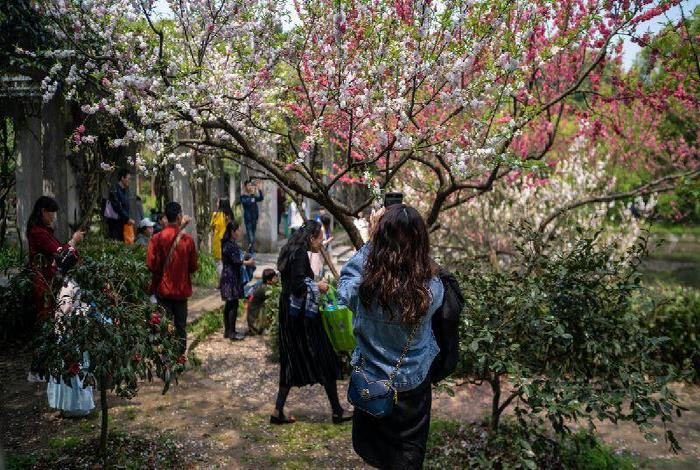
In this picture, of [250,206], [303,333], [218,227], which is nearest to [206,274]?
[218,227]

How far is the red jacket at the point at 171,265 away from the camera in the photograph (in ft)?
20.1

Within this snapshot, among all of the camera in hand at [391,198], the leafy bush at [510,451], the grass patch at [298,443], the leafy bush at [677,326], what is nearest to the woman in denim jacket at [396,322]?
the leafy bush at [510,451]

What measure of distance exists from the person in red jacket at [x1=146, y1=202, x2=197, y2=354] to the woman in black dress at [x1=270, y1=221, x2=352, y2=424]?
1316 millimetres


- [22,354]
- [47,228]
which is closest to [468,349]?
[47,228]

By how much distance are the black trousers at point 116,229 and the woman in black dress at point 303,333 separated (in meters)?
7.61

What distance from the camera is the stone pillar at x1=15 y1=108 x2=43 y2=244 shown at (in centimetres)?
1003

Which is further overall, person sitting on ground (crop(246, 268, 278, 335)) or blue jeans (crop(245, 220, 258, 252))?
blue jeans (crop(245, 220, 258, 252))

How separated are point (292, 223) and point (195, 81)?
387 inches

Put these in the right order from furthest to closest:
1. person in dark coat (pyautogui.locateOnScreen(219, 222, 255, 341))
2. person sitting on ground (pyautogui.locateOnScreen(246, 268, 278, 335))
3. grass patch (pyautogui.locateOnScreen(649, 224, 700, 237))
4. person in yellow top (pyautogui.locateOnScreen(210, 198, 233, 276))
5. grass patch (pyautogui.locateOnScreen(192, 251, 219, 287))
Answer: grass patch (pyautogui.locateOnScreen(649, 224, 700, 237)) < grass patch (pyautogui.locateOnScreen(192, 251, 219, 287)) < person in yellow top (pyautogui.locateOnScreen(210, 198, 233, 276)) < person sitting on ground (pyautogui.locateOnScreen(246, 268, 278, 335)) < person in dark coat (pyautogui.locateOnScreen(219, 222, 255, 341))

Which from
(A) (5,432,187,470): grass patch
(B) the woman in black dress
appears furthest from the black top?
(A) (5,432,187,470): grass patch

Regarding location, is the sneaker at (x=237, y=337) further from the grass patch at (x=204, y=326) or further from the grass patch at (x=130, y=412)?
the grass patch at (x=130, y=412)

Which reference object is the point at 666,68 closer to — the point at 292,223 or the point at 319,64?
the point at 319,64

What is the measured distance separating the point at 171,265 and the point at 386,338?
3.65 metres

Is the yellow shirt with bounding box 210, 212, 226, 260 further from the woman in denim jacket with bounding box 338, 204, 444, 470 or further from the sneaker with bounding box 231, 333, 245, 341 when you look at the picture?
the woman in denim jacket with bounding box 338, 204, 444, 470
